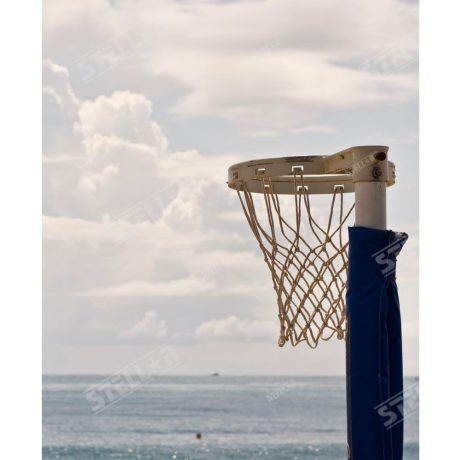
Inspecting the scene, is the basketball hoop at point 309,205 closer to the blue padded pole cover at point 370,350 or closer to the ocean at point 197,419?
the blue padded pole cover at point 370,350

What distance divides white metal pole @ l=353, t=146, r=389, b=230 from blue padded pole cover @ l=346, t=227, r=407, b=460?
4 cm

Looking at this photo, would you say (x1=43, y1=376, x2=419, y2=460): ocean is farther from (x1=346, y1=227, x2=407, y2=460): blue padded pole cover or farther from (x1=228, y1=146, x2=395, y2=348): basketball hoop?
(x1=346, y1=227, x2=407, y2=460): blue padded pole cover

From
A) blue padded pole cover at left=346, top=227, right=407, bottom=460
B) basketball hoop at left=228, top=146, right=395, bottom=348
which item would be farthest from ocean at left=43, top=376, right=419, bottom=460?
blue padded pole cover at left=346, top=227, right=407, bottom=460

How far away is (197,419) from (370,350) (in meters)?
16.7

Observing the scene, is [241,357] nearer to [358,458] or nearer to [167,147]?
[167,147]

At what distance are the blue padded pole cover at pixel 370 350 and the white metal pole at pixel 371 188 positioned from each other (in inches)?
1.5

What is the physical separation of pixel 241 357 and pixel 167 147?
17.2ft

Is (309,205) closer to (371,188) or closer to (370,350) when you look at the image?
(371,188)

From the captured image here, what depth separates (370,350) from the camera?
6.33 feet

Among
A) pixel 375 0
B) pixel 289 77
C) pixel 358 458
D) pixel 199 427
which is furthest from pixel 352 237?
pixel 199 427

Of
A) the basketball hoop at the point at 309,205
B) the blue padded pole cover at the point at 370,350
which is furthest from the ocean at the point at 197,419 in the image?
the blue padded pole cover at the point at 370,350

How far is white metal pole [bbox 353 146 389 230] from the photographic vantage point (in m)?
1.98

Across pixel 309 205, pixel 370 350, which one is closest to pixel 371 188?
pixel 370 350
